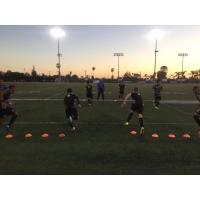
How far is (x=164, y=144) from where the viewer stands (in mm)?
10547

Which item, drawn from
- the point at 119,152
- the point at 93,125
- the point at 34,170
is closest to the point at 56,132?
the point at 93,125

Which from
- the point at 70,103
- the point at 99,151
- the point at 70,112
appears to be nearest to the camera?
the point at 99,151

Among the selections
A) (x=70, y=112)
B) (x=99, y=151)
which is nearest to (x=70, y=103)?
(x=70, y=112)

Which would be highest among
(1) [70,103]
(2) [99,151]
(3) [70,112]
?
(1) [70,103]

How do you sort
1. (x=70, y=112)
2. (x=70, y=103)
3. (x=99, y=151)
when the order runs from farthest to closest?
(x=70, y=112) → (x=70, y=103) → (x=99, y=151)

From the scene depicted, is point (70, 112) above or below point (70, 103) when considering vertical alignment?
below

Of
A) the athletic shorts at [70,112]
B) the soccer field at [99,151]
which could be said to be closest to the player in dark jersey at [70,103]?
the athletic shorts at [70,112]

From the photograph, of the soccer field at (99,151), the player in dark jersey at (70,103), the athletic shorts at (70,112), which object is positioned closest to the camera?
the soccer field at (99,151)

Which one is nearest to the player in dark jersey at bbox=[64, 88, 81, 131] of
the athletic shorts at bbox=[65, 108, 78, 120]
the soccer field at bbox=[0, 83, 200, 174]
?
the athletic shorts at bbox=[65, 108, 78, 120]

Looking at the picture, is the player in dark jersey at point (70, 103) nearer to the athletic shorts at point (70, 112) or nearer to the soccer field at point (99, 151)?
the athletic shorts at point (70, 112)

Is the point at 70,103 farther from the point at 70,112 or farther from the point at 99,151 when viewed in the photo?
the point at 99,151

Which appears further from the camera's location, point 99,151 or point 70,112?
point 70,112

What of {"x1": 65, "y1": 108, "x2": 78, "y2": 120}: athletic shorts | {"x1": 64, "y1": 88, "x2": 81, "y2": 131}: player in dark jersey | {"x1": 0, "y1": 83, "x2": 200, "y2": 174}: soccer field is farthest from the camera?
{"x1": 65, "y1": 108, "x2": 78, "y2": 120}: athletic shorts

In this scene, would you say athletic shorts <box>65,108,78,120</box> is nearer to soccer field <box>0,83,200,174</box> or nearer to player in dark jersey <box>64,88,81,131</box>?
Result: player in dark jersey <box>64,88,81,131</box>
